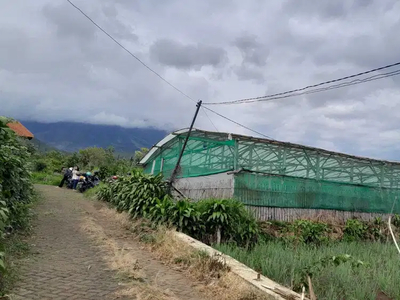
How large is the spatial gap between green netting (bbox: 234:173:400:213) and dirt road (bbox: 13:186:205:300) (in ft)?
12.5

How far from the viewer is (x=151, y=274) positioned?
5215 mm

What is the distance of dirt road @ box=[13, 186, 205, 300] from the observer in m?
4.12

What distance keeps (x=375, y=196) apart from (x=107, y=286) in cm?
1251

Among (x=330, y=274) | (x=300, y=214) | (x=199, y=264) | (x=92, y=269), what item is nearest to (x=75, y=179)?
(x=300, y=214)

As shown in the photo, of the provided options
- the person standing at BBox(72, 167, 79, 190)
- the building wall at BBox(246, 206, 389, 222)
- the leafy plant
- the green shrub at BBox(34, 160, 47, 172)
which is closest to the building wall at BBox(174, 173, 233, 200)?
the building wall at BBox(246, 206, 389, 222)

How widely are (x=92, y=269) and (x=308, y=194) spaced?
825 centimetres

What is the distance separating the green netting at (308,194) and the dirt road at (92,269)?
381cm

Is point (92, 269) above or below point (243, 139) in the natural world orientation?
below

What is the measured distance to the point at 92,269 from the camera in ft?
16.8

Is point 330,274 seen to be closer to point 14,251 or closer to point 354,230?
point 14,251

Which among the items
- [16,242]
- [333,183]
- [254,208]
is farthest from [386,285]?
[333,183]

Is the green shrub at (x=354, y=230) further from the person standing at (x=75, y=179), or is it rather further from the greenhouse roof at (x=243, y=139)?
the person standing at (x=75, y=179)

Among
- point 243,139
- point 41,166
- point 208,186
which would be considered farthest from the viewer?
point 41,166

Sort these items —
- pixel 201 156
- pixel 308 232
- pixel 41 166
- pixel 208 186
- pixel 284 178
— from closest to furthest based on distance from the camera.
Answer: pixel 308 232, pixel 284 178, pixel 208 186, pixel 201 156, pixel 41 166
